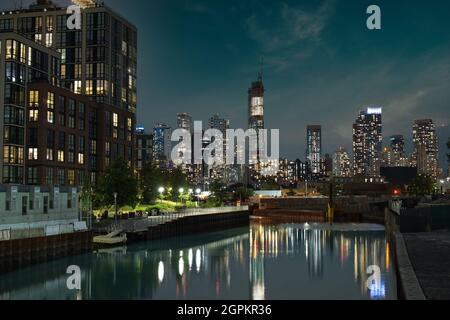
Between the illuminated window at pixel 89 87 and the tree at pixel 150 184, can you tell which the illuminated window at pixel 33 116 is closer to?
the tree at pixel 150 184

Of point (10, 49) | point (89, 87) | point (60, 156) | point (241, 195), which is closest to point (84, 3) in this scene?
point (89, 87)

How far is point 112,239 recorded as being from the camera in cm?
6700

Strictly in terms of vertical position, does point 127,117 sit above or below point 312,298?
above

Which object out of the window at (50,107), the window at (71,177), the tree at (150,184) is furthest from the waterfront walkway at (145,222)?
the window at (50,107)

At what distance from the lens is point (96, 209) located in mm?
93375

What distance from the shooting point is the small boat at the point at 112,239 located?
66.1 meters

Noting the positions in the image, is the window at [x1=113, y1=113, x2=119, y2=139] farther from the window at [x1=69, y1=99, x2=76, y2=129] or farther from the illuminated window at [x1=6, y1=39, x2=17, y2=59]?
the illuminated window at [x1=6, y1=39, x2=17, y2=59]

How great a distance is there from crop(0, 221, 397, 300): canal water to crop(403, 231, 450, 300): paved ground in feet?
10.9

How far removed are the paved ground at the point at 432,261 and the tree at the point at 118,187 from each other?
4699 cm

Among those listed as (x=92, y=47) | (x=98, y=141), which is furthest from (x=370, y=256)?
(x=92, y=47)

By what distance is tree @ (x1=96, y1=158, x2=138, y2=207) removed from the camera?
86312 mm

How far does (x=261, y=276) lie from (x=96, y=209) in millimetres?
50882
